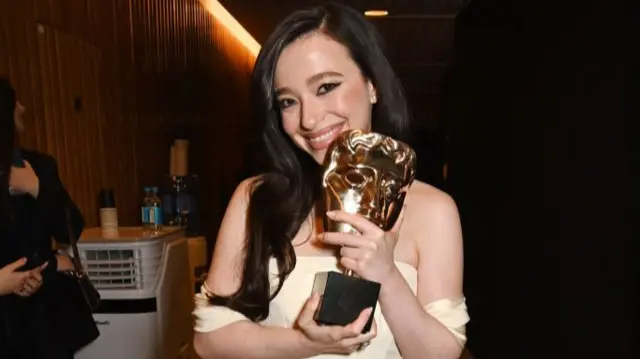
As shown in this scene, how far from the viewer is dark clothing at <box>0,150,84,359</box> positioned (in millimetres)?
1546

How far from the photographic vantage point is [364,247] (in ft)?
2.34

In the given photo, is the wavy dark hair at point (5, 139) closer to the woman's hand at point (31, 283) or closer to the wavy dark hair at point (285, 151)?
the woman's hand at point (31, 283)

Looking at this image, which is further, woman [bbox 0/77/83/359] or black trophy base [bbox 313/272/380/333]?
woman [bbox 0/77/83/359]

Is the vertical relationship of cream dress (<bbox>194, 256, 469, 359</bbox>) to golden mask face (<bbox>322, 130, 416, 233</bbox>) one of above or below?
below

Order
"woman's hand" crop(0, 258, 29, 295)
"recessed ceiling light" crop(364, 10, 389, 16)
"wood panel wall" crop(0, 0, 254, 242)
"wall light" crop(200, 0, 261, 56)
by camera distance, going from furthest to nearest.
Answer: "wall light" crop(200, 0, 261, 56) → "recessed ceiling light" crop(364, 10, 389, 16) → "wood panel wall" crop(0, 0, 254, 242) → "woman's hand" crop(0, 258, 29, 295)

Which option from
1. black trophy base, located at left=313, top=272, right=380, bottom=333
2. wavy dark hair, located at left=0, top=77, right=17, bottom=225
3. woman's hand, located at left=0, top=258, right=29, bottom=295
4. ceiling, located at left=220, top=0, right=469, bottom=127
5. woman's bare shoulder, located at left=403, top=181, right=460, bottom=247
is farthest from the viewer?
ceiling, located at left=220, top=0, right=469, bottom=127

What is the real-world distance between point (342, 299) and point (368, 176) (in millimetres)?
187

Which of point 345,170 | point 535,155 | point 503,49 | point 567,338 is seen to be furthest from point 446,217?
point 503,49

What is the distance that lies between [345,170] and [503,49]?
254cm

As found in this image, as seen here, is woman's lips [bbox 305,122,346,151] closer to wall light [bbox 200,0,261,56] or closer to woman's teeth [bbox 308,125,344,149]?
Answer: woman's teeth [bbox 308,125,344,149]

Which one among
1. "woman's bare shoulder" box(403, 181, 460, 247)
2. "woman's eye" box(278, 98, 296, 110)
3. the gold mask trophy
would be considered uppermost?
"woman's eye" box(278, 98, 296, 110)

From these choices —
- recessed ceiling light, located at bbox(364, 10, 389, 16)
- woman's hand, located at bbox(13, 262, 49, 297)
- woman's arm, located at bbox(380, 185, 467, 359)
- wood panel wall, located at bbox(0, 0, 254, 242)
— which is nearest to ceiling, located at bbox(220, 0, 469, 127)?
recessed ceiling light, located at bbox(364, 10, 389, 16)

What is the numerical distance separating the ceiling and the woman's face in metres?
2.27

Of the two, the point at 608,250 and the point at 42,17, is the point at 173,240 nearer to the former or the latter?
the point at 42,17
